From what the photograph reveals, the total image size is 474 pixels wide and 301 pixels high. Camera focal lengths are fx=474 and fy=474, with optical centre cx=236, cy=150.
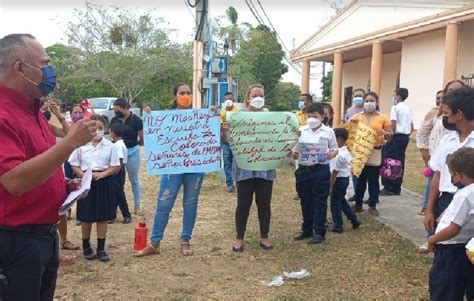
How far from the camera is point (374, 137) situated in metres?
6.50

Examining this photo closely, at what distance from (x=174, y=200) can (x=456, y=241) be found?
3.02m

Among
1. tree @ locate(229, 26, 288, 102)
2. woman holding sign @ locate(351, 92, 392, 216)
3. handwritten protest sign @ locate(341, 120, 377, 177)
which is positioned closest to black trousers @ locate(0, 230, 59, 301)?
handwritten protest sign @ locate(341, 120, 377, 177)

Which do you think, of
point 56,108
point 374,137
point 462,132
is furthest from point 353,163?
point 56,108

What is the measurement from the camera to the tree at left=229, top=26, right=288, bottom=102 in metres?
40.3

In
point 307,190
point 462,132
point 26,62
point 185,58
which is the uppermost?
point 185,58

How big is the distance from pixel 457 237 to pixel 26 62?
8.90ft

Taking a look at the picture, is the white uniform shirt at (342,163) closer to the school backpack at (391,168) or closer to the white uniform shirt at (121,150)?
the school backpack at (391,168)

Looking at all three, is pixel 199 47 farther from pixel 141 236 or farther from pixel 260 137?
pixel 141 236

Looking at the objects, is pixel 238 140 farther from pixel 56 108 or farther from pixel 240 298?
pixel 56 108

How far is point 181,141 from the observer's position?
520 cm

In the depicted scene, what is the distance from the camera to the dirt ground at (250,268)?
4.16m

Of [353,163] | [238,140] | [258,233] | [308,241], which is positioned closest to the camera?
[238,140]

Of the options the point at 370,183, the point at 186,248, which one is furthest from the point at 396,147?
the point at 186,248

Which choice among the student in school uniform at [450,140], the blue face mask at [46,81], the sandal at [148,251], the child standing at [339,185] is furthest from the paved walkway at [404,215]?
the blue face mask at [46,81]
